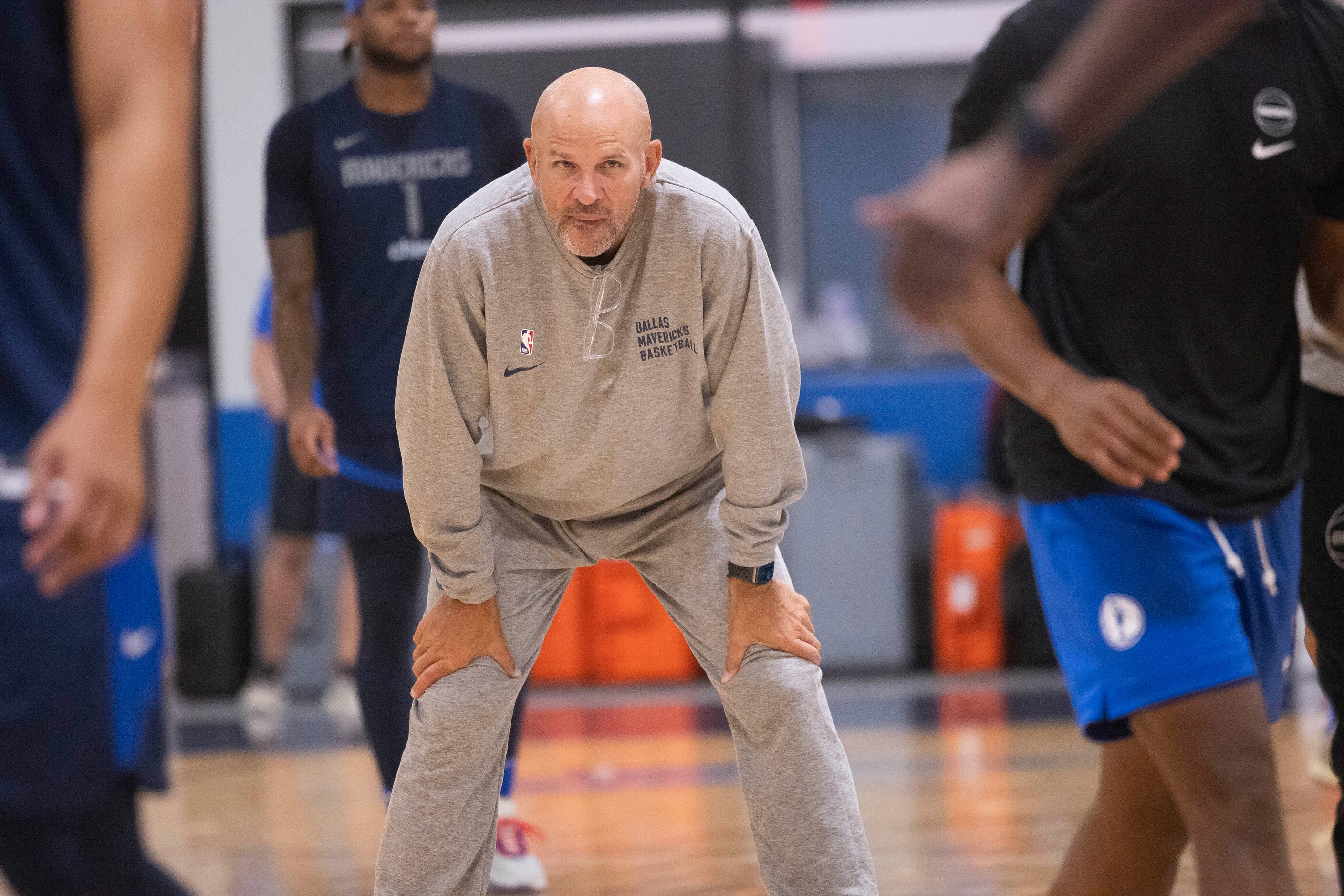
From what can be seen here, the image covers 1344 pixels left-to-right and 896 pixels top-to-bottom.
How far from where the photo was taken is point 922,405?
7.16 meters

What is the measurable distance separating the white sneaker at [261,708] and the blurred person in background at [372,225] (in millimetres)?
2671

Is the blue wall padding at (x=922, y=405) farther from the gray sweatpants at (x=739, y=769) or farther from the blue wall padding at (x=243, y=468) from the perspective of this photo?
the gray sweatpants at (x=739, y=769)

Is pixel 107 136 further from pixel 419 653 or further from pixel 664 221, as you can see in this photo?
pixel 419 653

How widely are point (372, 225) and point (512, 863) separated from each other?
1389 mm

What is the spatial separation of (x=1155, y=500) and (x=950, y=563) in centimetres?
455

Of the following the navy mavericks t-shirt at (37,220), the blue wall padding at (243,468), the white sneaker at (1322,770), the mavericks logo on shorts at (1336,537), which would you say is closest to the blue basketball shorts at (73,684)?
the navy mavericks t-shirt at (37,220)

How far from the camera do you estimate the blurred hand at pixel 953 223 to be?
1116mm

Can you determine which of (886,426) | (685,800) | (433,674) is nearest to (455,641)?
(433,674)

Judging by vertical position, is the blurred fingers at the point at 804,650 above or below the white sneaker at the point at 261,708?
above

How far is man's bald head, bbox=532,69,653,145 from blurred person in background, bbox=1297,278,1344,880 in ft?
3.33

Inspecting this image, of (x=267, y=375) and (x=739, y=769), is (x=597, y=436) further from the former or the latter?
(x=267, y=375)

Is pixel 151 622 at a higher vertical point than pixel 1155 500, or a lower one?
higher

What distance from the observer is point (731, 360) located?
2166 millimetres

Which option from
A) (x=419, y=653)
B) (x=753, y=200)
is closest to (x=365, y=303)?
(x=419, y=653)
